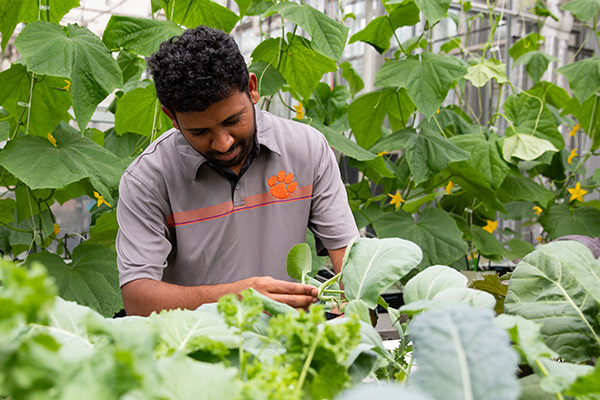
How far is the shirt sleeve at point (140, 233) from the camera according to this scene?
1170 millimetres

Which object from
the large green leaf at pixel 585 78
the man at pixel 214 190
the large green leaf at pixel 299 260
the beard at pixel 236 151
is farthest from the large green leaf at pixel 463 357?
the large green leaf at pixel 585 78

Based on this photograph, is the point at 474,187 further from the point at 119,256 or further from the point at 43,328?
the point at 43,328

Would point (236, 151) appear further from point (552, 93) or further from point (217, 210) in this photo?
point (552, 93)

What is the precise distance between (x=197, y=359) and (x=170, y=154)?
92 cm

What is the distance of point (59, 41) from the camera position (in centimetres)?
114

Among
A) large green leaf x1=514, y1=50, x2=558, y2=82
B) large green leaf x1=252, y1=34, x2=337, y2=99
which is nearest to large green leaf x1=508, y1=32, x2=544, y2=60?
large green leaf x1=514, y1=50, x2=558, y2=82

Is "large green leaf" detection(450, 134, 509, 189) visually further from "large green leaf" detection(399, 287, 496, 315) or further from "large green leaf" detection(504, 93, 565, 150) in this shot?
"large green leaf" detection(399, 287, 496, 315)

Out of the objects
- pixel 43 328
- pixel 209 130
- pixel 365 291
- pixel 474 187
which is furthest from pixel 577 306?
pixel 474 187

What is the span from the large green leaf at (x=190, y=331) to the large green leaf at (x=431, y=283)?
18 centimetres

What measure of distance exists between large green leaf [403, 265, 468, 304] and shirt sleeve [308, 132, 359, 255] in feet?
2.57

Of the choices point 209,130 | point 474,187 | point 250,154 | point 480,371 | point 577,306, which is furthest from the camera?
point 474,187

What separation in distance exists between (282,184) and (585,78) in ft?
4.02

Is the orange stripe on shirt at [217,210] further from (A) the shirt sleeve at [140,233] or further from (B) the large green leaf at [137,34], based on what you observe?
(B) the large green leaf at [137,34]

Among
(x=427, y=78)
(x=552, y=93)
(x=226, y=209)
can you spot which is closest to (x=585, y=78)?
(x=552, y=93)
